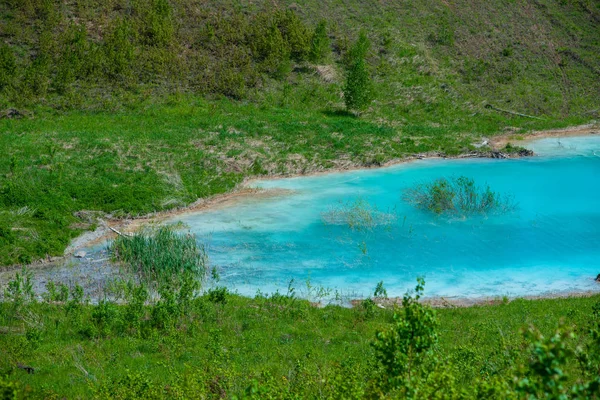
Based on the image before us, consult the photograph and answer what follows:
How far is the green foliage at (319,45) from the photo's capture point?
46.2 meters

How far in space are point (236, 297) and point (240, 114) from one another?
2220 centimetres

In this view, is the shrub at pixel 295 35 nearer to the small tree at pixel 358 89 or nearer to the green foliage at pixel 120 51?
the small tree at pixel 358 89

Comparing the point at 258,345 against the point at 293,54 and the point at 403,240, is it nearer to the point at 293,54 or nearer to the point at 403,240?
the point at 403,240

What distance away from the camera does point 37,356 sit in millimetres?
14930

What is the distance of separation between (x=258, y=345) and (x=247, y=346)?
0.83 ft

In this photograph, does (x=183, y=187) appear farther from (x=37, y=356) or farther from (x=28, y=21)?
(x=28, y=21)

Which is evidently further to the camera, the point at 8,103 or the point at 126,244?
the point at 8,103

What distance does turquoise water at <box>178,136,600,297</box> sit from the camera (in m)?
22.1

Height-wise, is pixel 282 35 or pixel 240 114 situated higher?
pixel 282 35

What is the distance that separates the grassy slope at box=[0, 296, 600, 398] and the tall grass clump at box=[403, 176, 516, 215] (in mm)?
9200

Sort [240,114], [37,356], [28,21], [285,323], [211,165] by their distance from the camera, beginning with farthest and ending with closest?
[28,21], [240,114], [211,165], [285,323], [37,356]

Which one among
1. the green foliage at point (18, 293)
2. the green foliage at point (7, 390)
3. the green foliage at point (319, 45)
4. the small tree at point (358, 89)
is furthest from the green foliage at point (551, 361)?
the green foliage at point (319, 45)

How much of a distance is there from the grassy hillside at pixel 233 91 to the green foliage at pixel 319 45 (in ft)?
0.43

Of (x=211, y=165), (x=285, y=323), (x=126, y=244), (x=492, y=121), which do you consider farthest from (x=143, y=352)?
(x=492, y=121)
